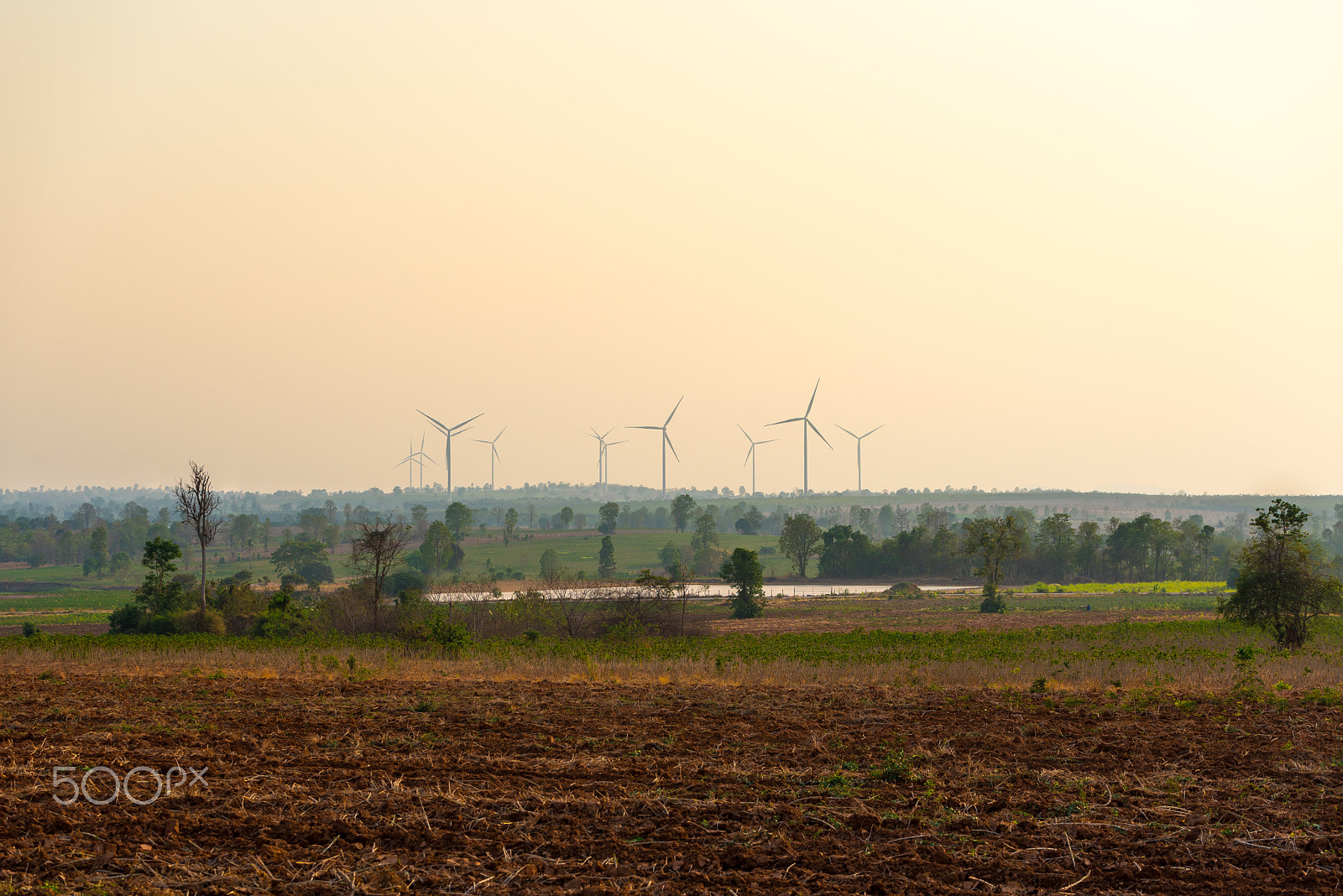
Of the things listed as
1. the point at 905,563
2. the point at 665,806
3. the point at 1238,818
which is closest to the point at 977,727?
the point at 1238,818

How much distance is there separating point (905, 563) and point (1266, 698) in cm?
12277

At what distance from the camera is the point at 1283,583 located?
41.6 meters

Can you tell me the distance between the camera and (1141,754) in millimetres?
18609

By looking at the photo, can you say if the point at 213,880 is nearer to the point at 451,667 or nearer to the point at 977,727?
the point at 977,727

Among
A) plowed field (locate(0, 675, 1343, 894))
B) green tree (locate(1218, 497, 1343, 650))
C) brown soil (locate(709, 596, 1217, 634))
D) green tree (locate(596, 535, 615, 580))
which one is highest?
green tree (locate(1218, 497, 1343, 650))

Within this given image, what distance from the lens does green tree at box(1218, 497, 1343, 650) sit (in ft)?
135

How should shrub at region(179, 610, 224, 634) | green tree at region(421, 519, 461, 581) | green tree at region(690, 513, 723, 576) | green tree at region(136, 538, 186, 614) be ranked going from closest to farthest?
shrub at region(179, 610, 224, 634) < green tree at region(136, 538, 186, 614) < green tree at region(421, 519, 461, 581) < green tree at region(690, 513, 723, 576)

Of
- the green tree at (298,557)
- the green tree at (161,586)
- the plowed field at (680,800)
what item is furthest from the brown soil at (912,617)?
the green tree at (298,557)

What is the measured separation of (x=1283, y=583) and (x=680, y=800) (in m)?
37.4

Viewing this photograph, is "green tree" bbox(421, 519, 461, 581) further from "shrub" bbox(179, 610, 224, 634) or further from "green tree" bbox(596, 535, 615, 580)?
"shrub" bbox(179, 610, 224, 634)

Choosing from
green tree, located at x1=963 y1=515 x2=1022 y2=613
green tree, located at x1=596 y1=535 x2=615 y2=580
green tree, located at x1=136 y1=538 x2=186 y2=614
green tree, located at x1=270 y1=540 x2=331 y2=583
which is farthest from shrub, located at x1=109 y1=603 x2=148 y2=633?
green tree, located at x1=270 y1=540 x2=331 y2=583

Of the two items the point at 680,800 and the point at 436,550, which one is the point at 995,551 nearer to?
the point at 680,800

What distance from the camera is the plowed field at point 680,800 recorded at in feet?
39.6

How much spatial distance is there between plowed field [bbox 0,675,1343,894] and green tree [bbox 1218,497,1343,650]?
66.6ft
